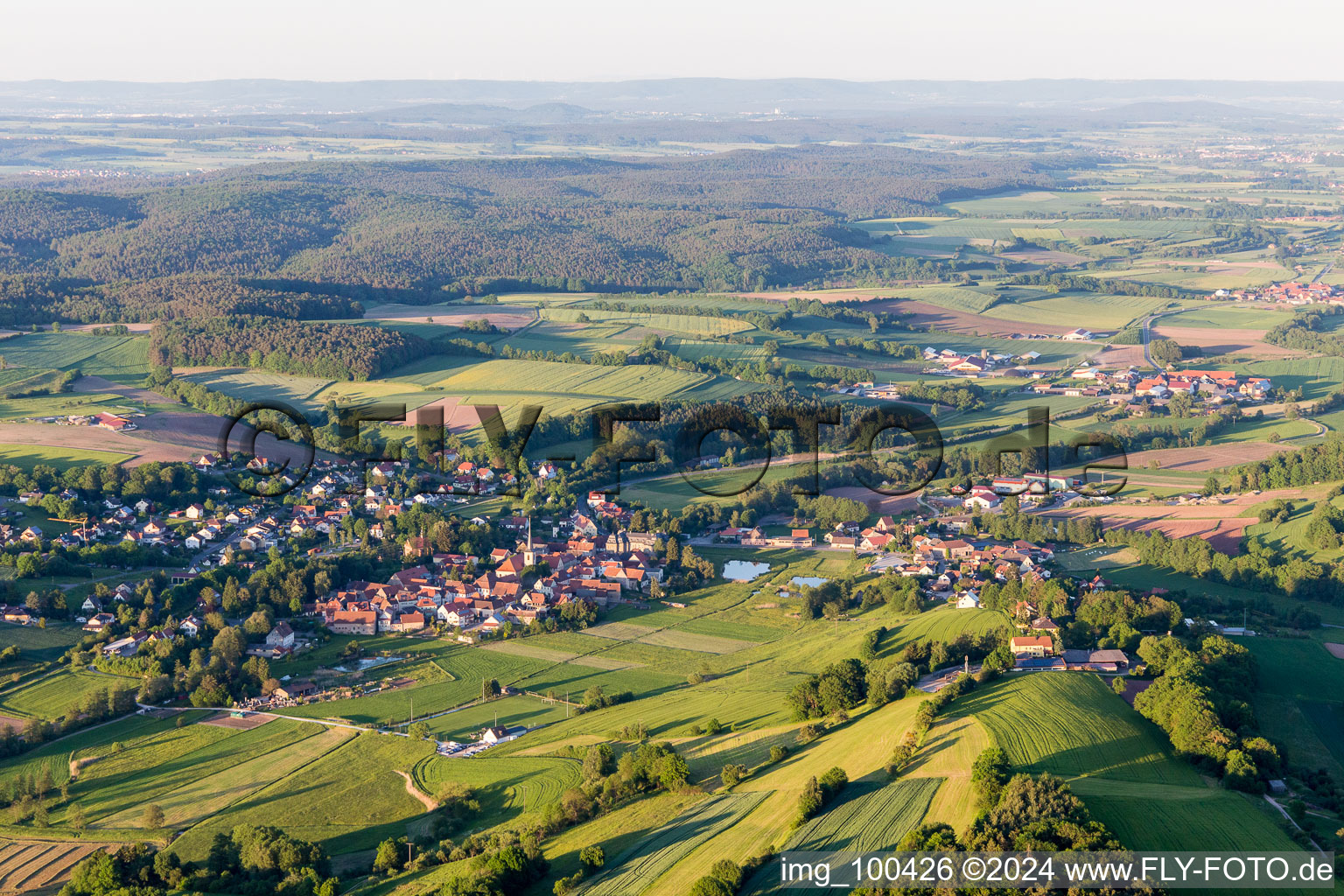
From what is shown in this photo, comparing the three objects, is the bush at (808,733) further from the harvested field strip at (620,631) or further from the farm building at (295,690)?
the farm building at (295,690)

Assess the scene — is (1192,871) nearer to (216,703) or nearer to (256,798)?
(256,798)

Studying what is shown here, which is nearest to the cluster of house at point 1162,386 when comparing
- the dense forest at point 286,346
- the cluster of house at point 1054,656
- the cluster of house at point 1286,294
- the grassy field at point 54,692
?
the cluster of house at point 1286,294

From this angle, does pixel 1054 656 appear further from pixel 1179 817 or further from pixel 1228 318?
pixel 1228 318

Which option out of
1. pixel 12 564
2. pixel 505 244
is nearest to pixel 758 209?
pixel 505 244

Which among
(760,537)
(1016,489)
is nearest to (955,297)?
(1016,489)

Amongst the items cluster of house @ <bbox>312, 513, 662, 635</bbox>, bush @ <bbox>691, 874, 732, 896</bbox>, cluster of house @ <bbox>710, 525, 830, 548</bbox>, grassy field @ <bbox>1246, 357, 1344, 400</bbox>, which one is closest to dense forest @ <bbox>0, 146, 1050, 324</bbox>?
cluster of house @ <bbox>312, 513, 662, 635</bbox>

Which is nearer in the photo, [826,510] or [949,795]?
[949,795]

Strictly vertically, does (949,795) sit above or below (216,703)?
above
